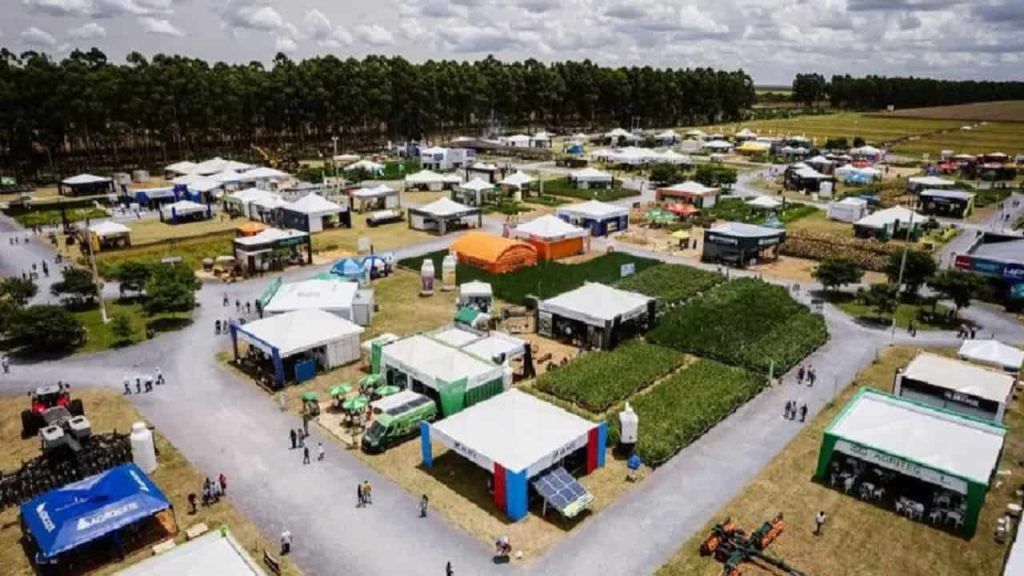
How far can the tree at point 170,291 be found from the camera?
126 ft

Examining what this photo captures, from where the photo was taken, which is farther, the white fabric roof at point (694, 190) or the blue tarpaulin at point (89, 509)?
the white fabric roof at point (694, 190)

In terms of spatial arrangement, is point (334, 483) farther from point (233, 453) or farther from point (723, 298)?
point (723, 298)

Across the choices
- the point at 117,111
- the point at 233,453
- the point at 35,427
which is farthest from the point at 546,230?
the point at 117,111

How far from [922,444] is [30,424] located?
34.0m

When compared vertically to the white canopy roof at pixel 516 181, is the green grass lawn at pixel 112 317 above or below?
below

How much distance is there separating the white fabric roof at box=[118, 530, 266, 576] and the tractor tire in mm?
13582

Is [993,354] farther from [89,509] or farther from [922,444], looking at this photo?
[89,509]

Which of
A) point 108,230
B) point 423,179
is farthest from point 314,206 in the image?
point 423,179

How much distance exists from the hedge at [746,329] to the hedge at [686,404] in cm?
151

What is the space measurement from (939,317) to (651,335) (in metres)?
18.2

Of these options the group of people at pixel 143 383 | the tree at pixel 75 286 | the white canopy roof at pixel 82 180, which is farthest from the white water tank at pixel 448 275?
the white canopy roof at pixel 82 180

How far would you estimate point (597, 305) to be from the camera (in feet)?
121

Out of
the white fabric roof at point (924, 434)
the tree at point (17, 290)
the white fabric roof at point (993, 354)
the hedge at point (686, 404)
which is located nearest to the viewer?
the white fabric roof at point (924, 434)

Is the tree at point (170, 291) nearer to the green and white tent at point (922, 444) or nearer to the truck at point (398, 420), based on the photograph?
the truck at point (398, 420)
